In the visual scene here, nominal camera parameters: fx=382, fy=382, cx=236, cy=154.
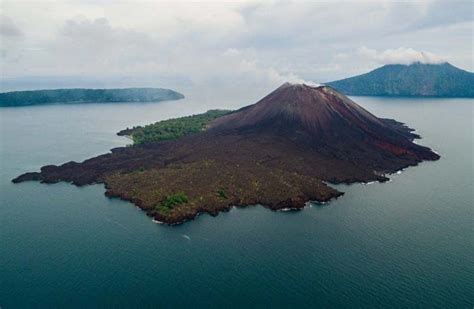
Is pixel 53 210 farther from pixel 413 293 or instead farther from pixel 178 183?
pixel 413 293

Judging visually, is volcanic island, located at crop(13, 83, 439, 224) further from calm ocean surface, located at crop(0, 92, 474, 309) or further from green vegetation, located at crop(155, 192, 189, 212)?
calm ocean surface, located at crop(0, 92, 474, 309)

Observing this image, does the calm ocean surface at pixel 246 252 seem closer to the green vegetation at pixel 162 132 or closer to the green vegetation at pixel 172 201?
the green vegetation at pixel 172 201

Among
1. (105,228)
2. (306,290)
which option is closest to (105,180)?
(105,228)

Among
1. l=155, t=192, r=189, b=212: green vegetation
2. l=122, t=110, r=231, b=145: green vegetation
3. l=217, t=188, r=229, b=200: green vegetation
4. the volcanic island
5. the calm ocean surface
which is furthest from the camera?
l=122, t=110, r=231, b=145: green vegetation

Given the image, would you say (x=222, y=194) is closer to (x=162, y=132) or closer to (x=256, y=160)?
(x=256, y=160)

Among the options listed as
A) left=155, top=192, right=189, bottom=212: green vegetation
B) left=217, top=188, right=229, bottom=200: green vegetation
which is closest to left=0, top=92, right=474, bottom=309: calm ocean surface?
left=155, top=192, right=189, bottom=212: green vegetation

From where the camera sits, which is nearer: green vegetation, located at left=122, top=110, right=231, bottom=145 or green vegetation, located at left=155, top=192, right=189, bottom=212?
green vegetation, located at left=155, top=192, right=189, bottom=212

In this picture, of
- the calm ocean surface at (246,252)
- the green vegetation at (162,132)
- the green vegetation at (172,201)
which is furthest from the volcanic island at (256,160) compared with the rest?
the calm ocean surface at (246,252)
